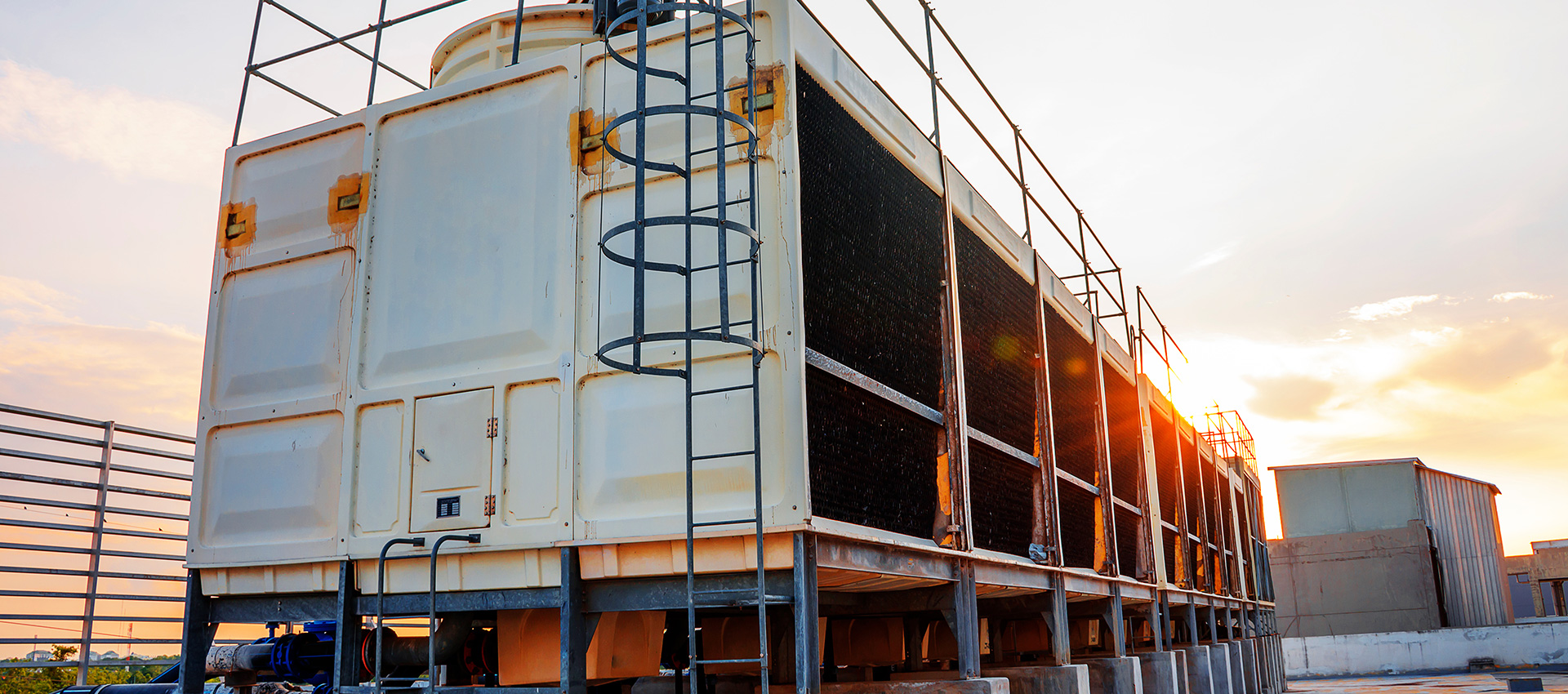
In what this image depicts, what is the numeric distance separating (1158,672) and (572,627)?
1100cm

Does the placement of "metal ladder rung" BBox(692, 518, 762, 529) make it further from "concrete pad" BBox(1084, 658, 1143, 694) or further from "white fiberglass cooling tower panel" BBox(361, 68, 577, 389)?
"concrete pad" BBox(1084, 658, 1143, 694)

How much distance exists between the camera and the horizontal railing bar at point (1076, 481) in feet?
39.0

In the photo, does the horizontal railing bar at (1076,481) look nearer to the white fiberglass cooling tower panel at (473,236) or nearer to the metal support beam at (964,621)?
the metal support beam at (964,621)

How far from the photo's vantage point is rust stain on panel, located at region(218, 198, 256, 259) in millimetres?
8930

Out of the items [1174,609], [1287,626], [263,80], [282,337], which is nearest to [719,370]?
[282,337]

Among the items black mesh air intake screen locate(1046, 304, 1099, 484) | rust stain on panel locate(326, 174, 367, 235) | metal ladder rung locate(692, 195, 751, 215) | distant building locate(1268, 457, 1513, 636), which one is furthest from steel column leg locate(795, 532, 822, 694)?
distant building locate(1268, 457, 1513, 636)

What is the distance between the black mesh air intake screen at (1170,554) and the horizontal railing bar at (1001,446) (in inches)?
312

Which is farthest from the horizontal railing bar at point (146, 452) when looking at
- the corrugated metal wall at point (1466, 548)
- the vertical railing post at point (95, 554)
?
the corrugated metal wall at point (1466, 548)

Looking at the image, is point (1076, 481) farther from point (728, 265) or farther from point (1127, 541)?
point (728, 265)

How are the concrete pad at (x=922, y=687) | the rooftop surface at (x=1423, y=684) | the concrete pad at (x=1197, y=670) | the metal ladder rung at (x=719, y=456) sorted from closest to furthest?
the metal ladder rung at (x=719, y=456)
the concrete pad at (x=922, y=687)
the concrete pad at (x=1197, y=670)
the rooftop surface at (x=1423, y=684)

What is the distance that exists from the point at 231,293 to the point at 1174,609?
18741 mm

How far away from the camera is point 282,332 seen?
8.48m

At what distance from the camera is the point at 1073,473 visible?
1261cm

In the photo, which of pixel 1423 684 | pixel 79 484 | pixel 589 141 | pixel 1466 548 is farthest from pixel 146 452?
pixel 1466 548
